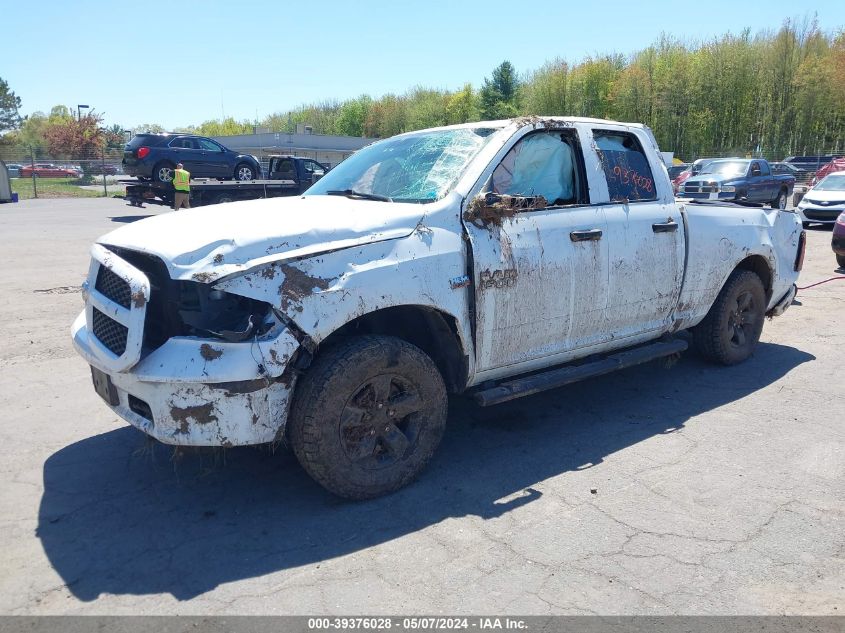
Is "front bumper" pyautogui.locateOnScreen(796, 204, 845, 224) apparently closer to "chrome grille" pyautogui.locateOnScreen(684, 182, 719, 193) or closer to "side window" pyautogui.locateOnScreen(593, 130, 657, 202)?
"chrome grille" pyautogui.locateOnScreen(684, 182, 719, 193)

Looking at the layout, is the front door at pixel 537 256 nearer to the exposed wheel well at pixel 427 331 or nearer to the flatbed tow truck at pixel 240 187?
the exposed wheel well at pixel 427 331

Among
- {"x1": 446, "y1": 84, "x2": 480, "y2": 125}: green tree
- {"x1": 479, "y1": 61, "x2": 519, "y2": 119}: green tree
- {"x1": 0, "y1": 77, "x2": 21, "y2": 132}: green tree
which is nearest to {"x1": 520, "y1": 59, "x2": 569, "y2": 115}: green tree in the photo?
{"x1": 479, "y1": 61, "x2": 519, "y2": 119}: green tree

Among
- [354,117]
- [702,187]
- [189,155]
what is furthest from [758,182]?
[354,117]

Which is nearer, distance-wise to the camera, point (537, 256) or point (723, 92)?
point (537, 256)

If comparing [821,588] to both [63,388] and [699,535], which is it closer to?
[699,535]

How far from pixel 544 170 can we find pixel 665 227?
114 centimetres

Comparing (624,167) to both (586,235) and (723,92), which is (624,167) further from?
(723,92)

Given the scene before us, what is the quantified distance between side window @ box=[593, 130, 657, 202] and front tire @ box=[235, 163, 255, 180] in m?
22.0

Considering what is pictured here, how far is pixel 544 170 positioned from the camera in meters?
4.52

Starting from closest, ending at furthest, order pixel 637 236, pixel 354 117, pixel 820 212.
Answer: pixel 637 236, pixel 820 212, pixel 354 117

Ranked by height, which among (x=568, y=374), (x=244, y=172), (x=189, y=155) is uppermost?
(x=189, y=155)

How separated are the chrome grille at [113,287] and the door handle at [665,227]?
3.55m

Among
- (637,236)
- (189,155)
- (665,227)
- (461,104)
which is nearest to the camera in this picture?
(637,236)

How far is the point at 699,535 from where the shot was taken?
3.41 m
